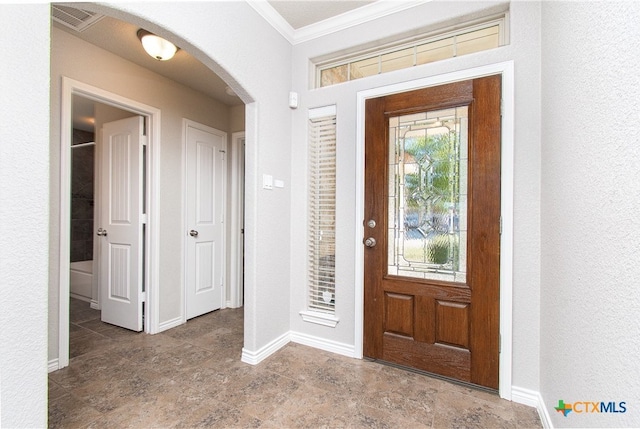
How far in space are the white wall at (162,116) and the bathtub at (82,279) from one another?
1.64 metres

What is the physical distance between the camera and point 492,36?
2.04 metres

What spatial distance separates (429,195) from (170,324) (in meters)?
2.84

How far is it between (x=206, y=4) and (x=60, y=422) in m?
2.60

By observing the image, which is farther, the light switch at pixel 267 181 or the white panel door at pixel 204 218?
the white panel door at pixel 204 218

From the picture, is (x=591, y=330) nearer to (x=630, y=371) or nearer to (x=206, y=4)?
(x=630, y=371)

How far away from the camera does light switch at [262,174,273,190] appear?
235 centimetres

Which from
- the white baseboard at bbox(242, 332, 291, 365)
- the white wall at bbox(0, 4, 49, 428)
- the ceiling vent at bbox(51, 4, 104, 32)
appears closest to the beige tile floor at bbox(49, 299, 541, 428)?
the white baseboard at bbox(242, 332, 291, 365)

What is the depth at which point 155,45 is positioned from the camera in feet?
7.38

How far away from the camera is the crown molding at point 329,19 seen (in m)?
2.22

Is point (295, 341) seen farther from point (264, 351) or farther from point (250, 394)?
point (250, 394)

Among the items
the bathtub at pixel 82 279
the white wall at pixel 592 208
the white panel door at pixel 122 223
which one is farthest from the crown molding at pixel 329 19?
the bathtub at pixel 82 279

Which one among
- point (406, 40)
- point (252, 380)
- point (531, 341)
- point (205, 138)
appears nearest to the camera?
point (531, 341)

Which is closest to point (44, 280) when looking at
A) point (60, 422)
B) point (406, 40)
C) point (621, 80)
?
point (60, 422)

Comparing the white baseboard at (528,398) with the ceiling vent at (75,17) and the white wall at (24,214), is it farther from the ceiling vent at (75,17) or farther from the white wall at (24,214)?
the ceiling vent at (75,17)
